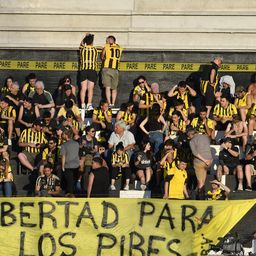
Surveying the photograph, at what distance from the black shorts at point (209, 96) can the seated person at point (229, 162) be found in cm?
194

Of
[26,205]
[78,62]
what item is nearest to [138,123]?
[78,62]

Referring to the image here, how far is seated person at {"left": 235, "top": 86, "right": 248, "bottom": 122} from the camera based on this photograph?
3145cm

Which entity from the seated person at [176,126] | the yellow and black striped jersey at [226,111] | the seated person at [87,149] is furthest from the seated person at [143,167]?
the yellow and black striped jersey at [226,111]

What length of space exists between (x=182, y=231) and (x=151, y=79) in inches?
347

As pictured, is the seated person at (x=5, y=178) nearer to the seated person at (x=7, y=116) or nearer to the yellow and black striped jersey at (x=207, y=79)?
the seated person at (x=7, y=116)

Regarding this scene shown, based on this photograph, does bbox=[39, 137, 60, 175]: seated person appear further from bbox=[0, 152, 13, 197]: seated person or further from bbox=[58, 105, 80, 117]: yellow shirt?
bbox=[58, 105, 80, 117]: yellow shirt

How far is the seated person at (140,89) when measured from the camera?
3244 cm

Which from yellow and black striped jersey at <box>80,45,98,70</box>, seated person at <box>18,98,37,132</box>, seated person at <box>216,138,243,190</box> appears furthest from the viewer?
yellow and black striped jersey at <box>80,45,98,70</box>

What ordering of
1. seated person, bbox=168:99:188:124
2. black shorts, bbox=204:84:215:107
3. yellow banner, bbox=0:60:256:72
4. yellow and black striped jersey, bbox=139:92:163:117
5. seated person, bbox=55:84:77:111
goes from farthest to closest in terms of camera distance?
yellow banner, bbox=0:60:256:72
seated person, bbox=55:84:77:111
black shorts, bbox=204:84:215:107
yellow and black striped jersey, bbox=139:92:163:117
seated person, bbox=168:99:188:124

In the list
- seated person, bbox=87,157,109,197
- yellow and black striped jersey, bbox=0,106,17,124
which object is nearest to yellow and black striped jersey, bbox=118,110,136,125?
yellow and black striped jersey, bbox=0,106,17,124

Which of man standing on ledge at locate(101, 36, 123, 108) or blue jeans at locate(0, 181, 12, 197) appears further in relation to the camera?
man standing on ledge at locate(101, 36, 123, 108)

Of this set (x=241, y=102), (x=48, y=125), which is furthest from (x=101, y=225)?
(x=241, y=102)

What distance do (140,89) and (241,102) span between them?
2149 millimetres

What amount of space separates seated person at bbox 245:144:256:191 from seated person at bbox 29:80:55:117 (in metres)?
4.12
